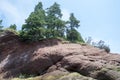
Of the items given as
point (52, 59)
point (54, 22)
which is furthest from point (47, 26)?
point (52, 59)

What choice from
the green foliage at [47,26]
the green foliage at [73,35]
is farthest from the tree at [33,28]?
the green foliage at [73,35]

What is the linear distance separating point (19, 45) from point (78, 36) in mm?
6907

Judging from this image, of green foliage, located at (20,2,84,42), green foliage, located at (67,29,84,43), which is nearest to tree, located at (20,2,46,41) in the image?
green foliage, located at (20,2,84,42)

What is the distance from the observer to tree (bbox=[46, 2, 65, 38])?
113ft

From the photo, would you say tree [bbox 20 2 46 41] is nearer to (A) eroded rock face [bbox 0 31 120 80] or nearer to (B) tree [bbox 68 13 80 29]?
(A) eroded rock face [bbox 0 31 120 80]

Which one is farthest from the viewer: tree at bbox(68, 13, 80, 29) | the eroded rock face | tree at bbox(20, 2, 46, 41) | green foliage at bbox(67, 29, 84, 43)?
tree at bbox(68, 13, 80, 29)

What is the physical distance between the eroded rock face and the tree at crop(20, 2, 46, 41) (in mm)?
781

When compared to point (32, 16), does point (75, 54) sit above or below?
below

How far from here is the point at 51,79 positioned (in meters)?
25.5

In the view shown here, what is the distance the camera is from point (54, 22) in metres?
35.7

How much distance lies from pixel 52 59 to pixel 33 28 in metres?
4.94

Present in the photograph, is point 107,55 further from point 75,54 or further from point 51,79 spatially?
point 51,79

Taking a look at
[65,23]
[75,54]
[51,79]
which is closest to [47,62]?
[75,54]

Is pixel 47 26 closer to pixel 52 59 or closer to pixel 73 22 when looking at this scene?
pixel 73 22
